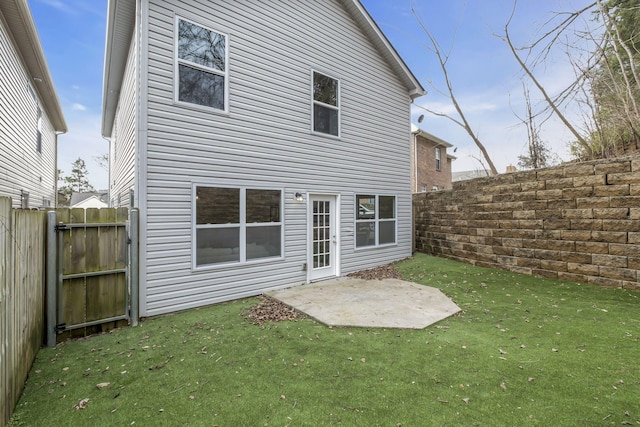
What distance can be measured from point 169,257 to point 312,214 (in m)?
3.26

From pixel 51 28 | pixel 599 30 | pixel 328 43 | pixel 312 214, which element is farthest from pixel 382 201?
pixel 51 28

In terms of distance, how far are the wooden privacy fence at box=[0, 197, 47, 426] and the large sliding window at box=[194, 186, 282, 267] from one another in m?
2.09

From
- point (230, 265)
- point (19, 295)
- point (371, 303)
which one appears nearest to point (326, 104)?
point (230, 265)

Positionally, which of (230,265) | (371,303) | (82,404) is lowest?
(82,404)

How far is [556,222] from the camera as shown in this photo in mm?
6312

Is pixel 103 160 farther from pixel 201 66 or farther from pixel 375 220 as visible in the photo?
pixel 375 220

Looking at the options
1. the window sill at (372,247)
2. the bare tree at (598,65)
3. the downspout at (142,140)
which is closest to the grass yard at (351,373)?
the downspout at (142,140)

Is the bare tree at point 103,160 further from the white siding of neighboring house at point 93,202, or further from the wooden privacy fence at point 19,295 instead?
the wooden privacy fence at point 19,295

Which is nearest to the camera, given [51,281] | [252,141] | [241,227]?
[51,281]

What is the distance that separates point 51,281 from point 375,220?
22.9 feet

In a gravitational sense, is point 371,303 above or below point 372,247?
below

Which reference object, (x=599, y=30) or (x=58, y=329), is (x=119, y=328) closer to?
(x=58, y=329)

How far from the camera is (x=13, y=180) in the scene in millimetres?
7781

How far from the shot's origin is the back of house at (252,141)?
498cm
